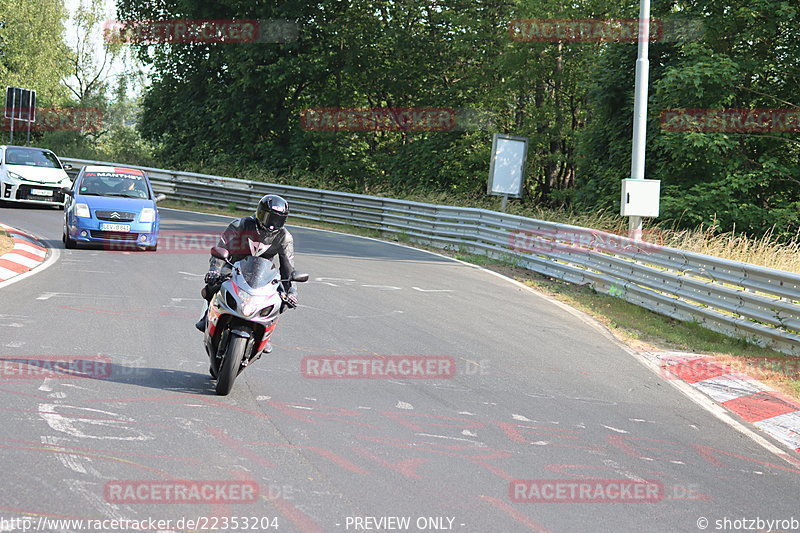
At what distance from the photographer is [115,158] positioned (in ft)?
134

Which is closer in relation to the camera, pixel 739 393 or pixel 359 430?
pixel 359 430

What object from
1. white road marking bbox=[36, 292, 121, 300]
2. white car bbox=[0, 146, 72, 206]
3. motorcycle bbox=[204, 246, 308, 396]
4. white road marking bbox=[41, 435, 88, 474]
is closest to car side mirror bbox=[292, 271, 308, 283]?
motorcycle bbox=[204, 246, 308, 396]

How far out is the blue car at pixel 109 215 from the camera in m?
17.5

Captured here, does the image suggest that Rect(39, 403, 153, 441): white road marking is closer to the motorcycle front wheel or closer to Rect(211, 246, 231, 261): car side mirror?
the motorcycle front wheel

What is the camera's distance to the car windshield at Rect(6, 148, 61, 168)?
2539 cm

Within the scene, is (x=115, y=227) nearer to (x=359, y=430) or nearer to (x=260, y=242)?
(x=260, y=242)

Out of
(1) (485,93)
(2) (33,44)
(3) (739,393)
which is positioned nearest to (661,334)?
(3) (739,393)

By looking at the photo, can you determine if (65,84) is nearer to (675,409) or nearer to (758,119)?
(758,119)

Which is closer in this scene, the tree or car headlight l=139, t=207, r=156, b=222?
car headlight l=139, t=207, r=156, b=222

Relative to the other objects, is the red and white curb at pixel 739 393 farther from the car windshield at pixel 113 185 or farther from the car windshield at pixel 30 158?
the car windshield at pixel 30 158

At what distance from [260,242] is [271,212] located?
0.47 m

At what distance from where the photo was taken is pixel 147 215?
1800cm

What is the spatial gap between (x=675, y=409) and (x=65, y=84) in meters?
73.9

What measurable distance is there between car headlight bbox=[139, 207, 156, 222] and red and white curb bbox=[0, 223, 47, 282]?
1863 mm
